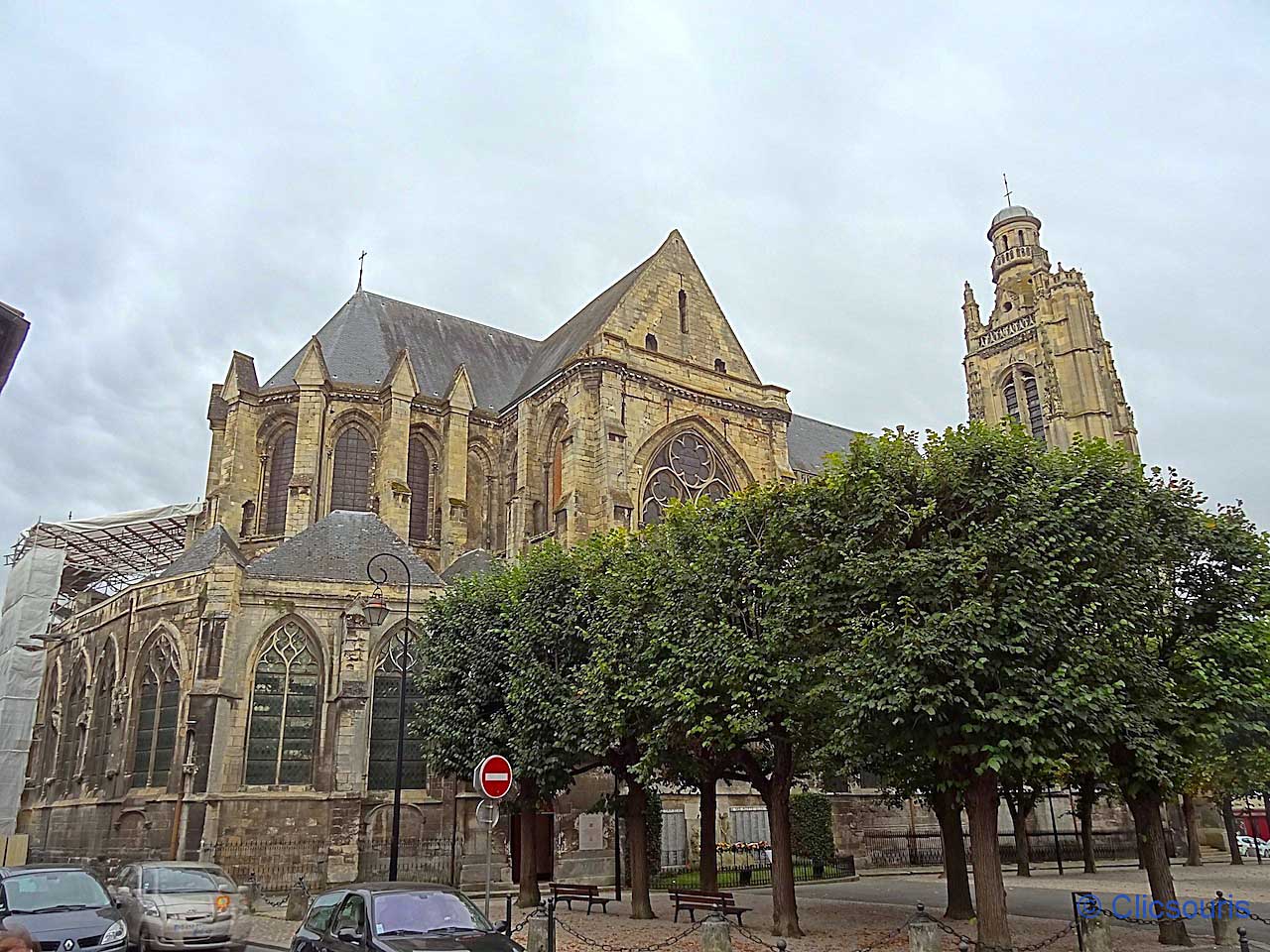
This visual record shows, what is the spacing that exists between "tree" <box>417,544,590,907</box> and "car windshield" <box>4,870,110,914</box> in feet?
25.7

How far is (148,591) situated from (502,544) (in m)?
12.9

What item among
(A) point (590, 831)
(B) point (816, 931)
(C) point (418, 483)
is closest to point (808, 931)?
(B) point (816, 931)

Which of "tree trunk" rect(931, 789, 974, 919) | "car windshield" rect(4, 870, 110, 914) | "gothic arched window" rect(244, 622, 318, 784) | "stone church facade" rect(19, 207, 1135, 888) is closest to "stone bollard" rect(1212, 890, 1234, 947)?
"tree trunk" rect(931, 789, 974, 919)

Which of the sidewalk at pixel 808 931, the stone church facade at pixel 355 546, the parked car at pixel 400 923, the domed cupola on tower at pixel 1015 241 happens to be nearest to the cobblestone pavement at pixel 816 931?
the sidewalk at pixel 808 931

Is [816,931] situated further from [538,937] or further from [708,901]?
[538,937]

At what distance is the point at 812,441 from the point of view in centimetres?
5000

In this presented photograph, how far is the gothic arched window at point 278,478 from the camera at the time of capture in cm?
3391

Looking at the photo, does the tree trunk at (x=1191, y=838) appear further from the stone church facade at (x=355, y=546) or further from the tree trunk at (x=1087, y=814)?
the stone church facade at (x=355, y=546)

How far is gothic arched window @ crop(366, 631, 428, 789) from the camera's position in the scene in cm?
2419

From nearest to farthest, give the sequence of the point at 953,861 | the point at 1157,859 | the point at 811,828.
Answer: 1. the point at 1157,859
2. the point at 953,861
3. the point at 811,828

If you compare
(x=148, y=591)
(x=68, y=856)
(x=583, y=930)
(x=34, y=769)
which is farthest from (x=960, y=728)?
(x=34, y=769)

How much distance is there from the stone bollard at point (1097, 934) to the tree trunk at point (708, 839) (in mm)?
7877

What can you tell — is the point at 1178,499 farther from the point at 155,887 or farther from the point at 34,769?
the point at 34,769

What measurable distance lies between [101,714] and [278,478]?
10466mm
